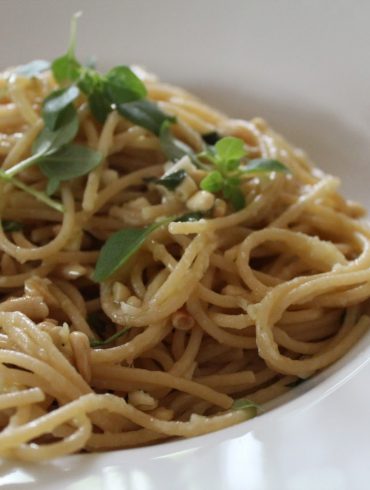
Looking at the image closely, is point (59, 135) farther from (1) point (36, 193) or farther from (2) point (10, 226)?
(2) point (10, 226)

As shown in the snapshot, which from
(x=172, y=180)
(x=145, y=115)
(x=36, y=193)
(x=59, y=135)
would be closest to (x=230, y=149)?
(x=172, y=180)

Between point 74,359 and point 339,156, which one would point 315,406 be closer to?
point 74,359

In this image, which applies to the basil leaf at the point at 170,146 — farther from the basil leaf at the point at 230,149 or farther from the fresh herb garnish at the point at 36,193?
the fresh herb garnish at the point at 36,193

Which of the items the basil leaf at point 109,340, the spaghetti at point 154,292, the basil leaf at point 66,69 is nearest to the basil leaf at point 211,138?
the spaghetti at point 154,292

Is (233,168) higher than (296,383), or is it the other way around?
(233,168)

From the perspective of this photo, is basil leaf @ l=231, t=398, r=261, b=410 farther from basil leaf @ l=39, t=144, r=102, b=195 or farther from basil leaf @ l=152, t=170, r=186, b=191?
basil leaf @ l=39, t=144, r=102, b=195

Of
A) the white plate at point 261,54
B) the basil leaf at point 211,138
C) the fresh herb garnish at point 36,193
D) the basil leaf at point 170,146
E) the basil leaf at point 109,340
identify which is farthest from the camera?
the white plate at point 261,54

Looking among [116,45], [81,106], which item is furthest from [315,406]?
[116,45]
